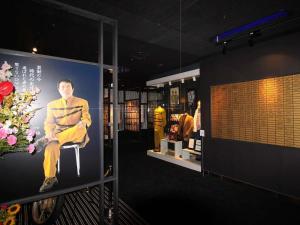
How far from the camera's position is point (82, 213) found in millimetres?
2938

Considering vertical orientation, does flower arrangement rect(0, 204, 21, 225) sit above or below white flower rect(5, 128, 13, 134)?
below

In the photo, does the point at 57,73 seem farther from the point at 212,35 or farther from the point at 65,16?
the point at 212,35

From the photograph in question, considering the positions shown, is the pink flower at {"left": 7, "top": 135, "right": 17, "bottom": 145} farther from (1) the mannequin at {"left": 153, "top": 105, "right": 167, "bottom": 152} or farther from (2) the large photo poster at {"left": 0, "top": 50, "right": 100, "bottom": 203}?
(1) the mannequin at {"left": 153, "top": 105, "right": 167, "bottom": 152}

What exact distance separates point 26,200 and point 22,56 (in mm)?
1195

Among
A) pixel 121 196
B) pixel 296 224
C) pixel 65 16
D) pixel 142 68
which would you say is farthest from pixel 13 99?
pixel 142 68

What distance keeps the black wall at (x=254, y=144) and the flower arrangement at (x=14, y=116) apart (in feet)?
12.2

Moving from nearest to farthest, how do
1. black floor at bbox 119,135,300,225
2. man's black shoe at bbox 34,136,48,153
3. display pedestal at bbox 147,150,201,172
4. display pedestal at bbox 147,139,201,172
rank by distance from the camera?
man's black shoe at bbox 34,136,48,153, black floor at bbox 119,135,300,225, display pedestal at bbox 147,150,201,172, display pedestal at bbox 147,139,201,172

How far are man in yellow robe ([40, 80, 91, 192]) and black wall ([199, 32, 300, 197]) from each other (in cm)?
327

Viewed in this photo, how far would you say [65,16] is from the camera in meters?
3.17

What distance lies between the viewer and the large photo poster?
159 cm

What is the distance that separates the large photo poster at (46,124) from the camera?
1.59 m

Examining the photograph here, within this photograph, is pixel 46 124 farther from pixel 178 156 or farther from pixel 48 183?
pixel 178 156

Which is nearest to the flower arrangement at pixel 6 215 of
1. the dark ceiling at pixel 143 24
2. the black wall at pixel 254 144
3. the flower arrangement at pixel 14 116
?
the flower arrangement at pixel 14 116

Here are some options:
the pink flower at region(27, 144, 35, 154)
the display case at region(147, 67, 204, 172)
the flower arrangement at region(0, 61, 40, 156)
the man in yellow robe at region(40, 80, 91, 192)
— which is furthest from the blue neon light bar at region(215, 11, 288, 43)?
the pink flower at region(27, 144, 35, 154)
